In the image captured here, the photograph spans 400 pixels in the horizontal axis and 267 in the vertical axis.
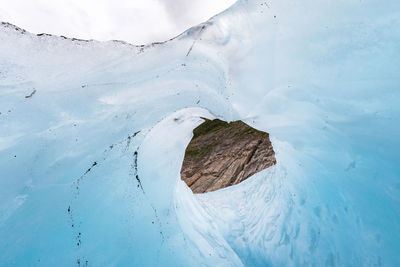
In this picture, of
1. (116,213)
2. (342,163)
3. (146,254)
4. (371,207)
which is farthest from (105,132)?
(371,207)

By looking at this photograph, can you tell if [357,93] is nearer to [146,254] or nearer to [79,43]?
[146,254]

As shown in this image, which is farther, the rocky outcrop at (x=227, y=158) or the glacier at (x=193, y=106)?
the rocky outcrop at (x=227, y=158)

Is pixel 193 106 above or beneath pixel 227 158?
above

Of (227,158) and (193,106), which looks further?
(227,158)

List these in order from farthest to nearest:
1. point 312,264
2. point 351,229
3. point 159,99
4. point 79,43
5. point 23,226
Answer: point 159,99 → point 312,264 → point 79,43 → point 351,229 → point 23,226
